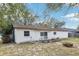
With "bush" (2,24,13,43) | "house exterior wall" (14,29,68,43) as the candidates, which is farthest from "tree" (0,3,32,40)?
"house exterior wall" (14,29,68,43)

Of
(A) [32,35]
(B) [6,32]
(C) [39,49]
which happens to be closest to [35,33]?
(A) [32,35]

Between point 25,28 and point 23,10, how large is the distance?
0.23m

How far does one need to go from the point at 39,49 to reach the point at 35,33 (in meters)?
0.21

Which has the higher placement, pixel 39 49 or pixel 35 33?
pixel 35 33

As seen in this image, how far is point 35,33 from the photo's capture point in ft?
12.5

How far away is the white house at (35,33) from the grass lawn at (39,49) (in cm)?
8

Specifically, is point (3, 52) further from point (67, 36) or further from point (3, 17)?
point (67, 36)

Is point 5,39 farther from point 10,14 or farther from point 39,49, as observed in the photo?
point 39,49

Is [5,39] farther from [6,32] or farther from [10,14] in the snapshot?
[10,14]

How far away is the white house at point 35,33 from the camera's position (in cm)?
381

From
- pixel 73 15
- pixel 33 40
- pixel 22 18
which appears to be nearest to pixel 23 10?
pixel 22 18

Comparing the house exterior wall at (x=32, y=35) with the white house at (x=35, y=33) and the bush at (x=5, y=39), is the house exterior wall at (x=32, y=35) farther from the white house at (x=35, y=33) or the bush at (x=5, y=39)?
the bush at (x=5, y=39)

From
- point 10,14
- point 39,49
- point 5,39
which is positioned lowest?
point 39,49

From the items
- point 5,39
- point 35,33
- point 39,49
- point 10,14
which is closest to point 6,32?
point 5,39
